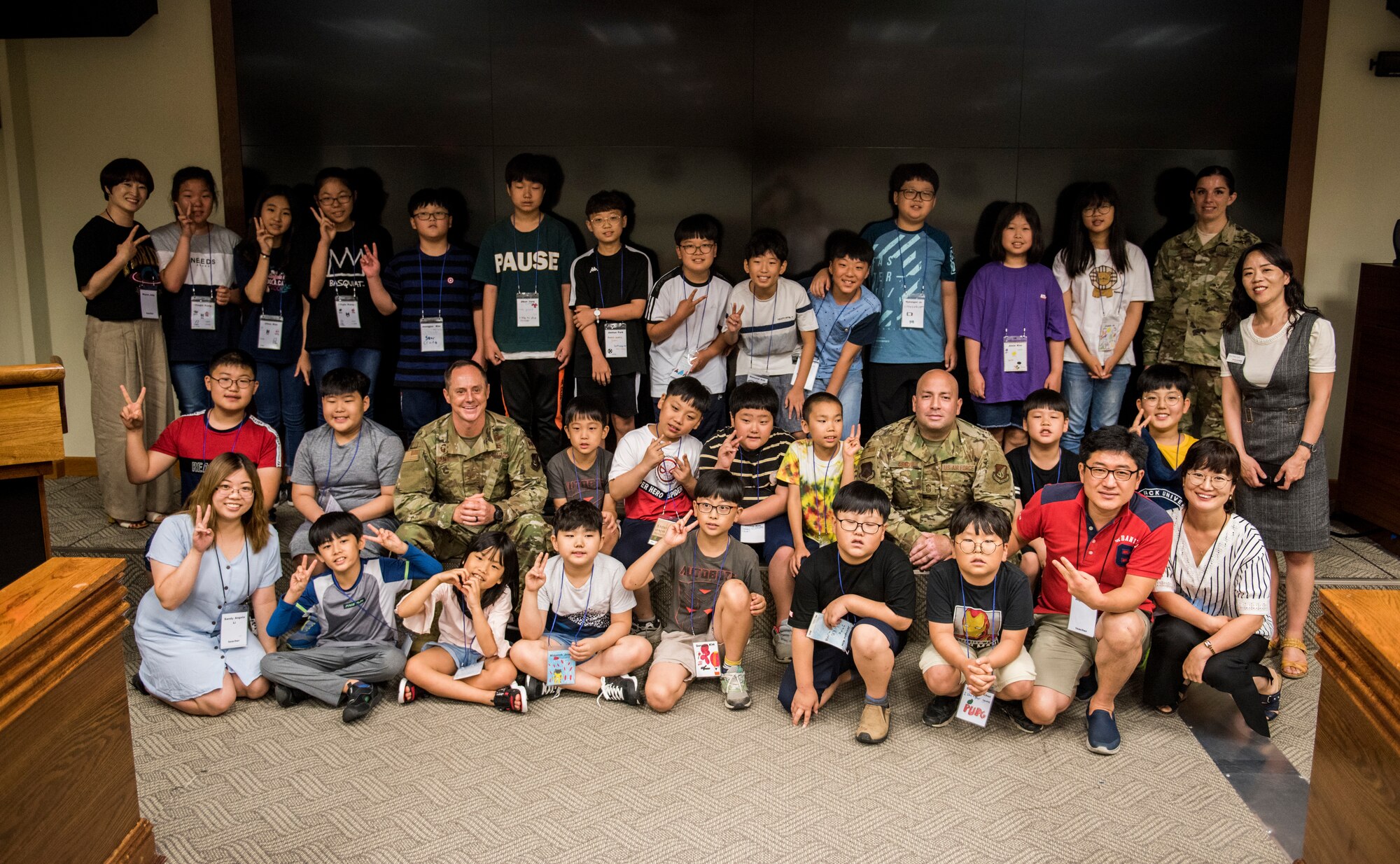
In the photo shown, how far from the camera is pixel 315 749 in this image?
9.63ft

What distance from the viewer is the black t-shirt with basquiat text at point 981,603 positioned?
3004 millimetres

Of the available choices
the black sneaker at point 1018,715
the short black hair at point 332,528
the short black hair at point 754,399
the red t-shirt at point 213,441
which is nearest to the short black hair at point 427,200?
the red t-shirt at point 213,441

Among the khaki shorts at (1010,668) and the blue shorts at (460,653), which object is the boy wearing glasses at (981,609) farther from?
the blue shorts at (460,653)

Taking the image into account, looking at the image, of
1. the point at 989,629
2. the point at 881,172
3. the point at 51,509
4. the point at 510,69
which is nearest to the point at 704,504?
the point at 989,629

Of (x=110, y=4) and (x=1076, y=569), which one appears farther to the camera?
(x=110, y=4)

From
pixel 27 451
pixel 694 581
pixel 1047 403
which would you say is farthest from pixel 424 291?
pixel 1047 403

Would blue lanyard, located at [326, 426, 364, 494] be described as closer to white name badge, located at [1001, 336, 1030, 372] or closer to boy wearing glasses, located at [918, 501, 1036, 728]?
boy wearing glasses, located at [918, 501, 1036, 728]

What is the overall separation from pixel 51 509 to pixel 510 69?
285 centimetres

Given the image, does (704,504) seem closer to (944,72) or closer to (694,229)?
(694,229)

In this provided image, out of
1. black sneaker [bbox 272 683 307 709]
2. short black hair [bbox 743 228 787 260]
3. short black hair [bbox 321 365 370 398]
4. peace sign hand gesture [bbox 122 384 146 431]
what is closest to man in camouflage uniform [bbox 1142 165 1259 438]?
short black hair [bbox 743 228 787 260]

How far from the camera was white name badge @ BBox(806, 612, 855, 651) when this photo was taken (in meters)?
3.10

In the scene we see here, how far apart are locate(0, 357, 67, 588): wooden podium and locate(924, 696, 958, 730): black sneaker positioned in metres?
2.37

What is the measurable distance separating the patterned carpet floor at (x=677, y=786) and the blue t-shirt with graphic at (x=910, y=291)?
1.55m

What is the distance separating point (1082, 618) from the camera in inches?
120
